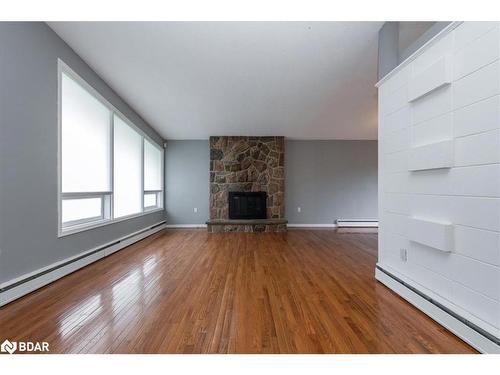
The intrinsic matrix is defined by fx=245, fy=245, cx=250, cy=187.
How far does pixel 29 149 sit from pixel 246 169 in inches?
177

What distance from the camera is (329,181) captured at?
677 centimetres

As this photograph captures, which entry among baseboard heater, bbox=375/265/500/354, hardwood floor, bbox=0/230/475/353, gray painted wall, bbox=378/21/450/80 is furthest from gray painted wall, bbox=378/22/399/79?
hardwood floor, bbox=0/230/475/353

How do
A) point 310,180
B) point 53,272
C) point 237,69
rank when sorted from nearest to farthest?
point 53,272 < point 237,69 < point 310,180

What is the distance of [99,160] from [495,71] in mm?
4321

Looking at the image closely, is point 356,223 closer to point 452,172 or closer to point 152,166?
point 452,172

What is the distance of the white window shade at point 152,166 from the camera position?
5.64 metres

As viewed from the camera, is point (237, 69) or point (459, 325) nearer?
point (459, 325)

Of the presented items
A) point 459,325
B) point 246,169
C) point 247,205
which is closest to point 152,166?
point 246,169

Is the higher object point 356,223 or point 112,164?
point 112,164

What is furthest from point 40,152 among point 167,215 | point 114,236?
point 167,215

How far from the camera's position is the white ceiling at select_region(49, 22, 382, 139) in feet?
9.36

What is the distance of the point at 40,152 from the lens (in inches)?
97.8

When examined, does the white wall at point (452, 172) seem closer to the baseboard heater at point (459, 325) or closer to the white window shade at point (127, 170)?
the baseboard heater at point (459, 325)
